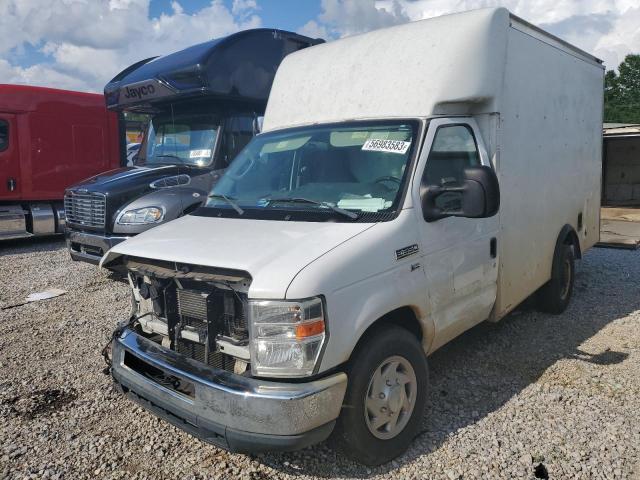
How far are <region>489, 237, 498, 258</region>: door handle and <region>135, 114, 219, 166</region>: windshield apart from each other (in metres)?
4.54

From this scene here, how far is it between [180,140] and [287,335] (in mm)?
5971

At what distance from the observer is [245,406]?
2.70 meters

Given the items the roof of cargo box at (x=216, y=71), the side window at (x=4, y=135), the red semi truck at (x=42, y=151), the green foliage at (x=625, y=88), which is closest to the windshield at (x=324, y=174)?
the roof of cargo box at (x=216, y=71)

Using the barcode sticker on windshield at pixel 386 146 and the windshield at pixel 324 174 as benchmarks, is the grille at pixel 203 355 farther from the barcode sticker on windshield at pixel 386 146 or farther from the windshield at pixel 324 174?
the barcode sticker on windshield at pixel 386 146

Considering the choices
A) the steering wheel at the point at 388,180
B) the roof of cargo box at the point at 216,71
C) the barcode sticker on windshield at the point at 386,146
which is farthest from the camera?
the roof of cargo box at the point at 216,71

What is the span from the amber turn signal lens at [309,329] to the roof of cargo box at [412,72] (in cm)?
189

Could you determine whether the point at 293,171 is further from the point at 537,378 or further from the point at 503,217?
the point at 537,378

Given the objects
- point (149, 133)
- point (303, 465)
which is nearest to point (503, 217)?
point (303, 465)

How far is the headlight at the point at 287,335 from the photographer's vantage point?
8.81 ft

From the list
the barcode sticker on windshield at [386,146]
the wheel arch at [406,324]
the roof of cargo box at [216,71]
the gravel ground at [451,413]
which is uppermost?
the roof of cargo box at [216,71]

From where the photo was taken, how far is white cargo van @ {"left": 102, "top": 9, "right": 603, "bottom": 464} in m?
2.76

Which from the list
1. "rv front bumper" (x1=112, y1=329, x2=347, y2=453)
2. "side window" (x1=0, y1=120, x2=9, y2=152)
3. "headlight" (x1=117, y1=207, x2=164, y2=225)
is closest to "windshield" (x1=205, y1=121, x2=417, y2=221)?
"rv front bumper" (x1=112, y1=329, x2=347, y2=453)

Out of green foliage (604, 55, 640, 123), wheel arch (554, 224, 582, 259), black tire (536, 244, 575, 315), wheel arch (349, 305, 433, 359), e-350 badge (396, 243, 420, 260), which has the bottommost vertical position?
black tire (536, 244, 575, 315)

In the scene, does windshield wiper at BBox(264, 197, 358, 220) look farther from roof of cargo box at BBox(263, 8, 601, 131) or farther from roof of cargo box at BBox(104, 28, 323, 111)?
roof of cargo box at BBox(104, 28, 323, 111)
